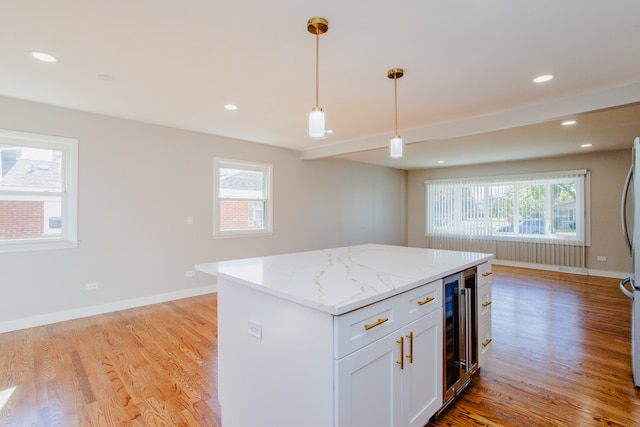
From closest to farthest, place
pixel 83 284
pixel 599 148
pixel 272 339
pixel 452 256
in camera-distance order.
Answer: pixel 272 339
pixel 452 256
pixel 83 284
pixel 599 148

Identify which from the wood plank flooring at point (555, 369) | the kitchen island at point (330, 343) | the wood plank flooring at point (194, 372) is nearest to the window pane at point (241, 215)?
the wood plank flooring at point (194, 372)

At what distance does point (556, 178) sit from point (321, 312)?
23.0 ft

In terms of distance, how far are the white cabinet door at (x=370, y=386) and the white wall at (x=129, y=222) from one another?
12.3 feet

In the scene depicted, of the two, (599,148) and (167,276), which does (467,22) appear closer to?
(167,276)

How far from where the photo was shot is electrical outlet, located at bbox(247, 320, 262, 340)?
1.53 metres

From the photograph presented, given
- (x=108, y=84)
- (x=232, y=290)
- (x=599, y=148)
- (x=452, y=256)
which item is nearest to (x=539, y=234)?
(x=599, y=148)

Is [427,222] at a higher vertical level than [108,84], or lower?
lower

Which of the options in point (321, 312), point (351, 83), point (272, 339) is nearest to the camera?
point (321, 312)

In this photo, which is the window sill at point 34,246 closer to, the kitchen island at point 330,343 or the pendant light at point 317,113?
the kitchen island at point 330,343

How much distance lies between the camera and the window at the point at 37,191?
325 centimetres

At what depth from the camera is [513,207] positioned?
681 centimetres

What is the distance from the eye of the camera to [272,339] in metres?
1.46

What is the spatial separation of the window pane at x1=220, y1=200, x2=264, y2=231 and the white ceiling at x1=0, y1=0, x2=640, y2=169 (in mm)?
1427

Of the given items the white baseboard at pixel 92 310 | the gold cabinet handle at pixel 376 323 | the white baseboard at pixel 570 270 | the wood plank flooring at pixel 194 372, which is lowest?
the wood plank flooring at pixel 194 372
